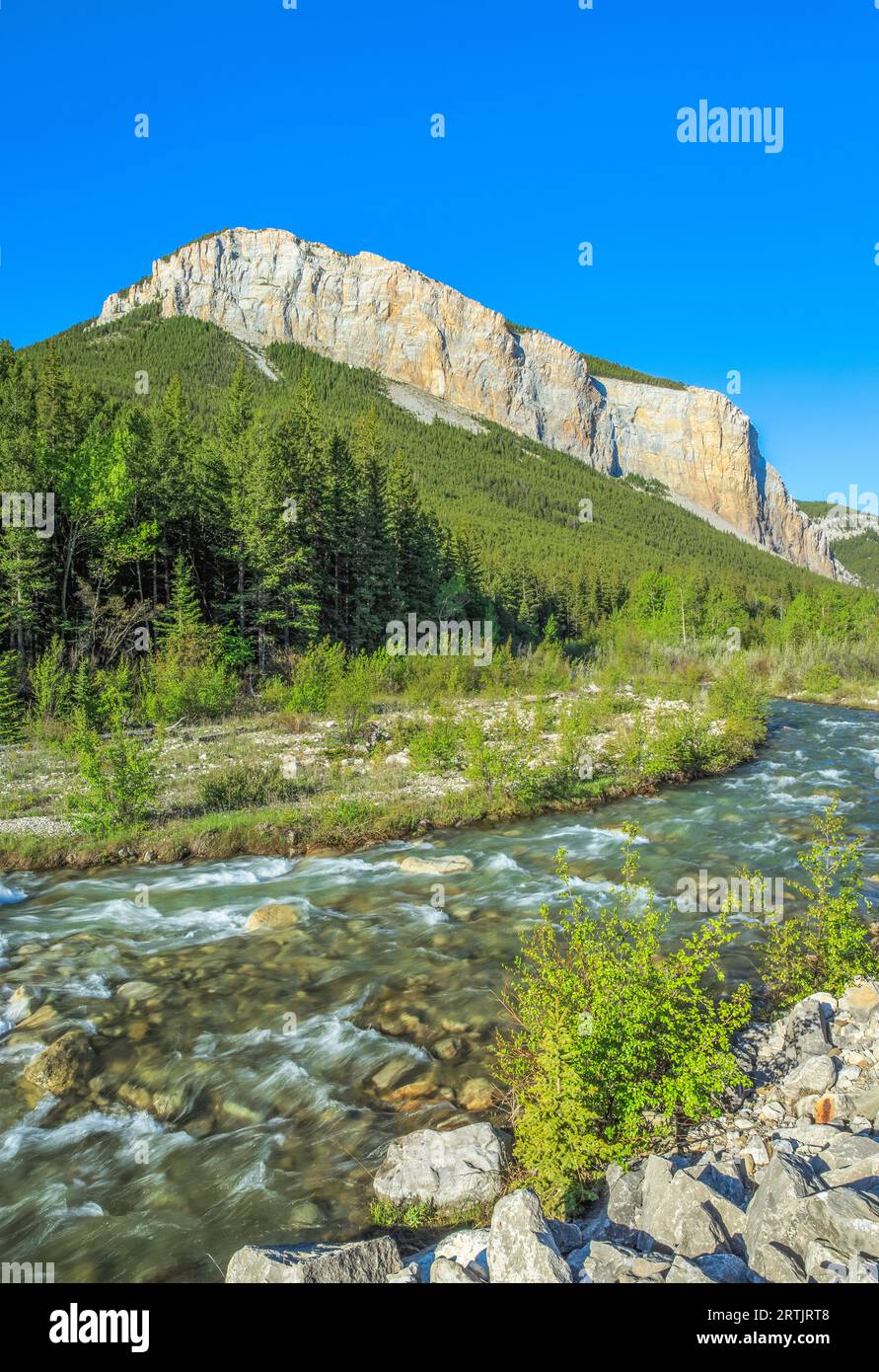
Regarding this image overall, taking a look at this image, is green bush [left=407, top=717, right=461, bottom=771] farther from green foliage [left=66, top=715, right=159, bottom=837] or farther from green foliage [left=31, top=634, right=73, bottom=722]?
green foliage [left=31, top=634, right=73, bottom=722]

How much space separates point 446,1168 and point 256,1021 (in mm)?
3513

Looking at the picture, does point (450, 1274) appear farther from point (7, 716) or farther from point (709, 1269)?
point (7, 716)

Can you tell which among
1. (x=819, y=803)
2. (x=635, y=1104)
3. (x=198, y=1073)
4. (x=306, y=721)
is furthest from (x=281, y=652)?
(x=635, y=1104)

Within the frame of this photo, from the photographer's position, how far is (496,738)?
62.4 ft

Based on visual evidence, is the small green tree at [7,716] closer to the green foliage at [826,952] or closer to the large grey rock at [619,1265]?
the green foliage at [826,952]

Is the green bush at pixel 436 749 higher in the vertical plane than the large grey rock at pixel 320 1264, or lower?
higher

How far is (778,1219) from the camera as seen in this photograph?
3.42 m

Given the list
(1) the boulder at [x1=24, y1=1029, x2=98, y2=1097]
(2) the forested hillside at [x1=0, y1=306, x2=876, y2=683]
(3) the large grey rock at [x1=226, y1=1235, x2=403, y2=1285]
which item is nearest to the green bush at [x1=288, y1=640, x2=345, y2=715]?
(2) the forested hillside at [x1=0, y1=306, x2=876, y2=683]

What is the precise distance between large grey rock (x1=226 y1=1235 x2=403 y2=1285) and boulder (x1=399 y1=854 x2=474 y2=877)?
839 cm

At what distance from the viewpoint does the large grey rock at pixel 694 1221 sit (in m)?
3.55

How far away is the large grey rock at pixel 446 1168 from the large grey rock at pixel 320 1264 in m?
1.08

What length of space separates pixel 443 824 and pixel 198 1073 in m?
8.53

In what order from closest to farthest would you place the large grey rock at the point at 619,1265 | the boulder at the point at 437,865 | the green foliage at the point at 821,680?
the large grey rock at the point at 619,1265, the boulder at the point at 437,865, the green foliage at the point at 821,680

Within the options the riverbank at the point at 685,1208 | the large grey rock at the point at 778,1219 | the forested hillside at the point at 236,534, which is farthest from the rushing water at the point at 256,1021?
the forested hillside at the point at 236,534
